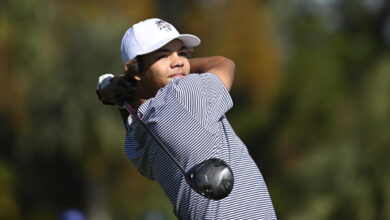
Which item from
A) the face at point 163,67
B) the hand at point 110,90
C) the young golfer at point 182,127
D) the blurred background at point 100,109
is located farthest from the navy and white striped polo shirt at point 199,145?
the blurred background at point 100,109

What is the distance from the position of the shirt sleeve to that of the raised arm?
0.23 m

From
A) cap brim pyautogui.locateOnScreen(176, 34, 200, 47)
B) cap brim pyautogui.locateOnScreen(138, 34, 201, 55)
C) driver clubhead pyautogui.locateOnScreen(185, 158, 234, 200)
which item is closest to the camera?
driver clubhead pyautogui.locateOnScreen(185, 158, 234, 200)

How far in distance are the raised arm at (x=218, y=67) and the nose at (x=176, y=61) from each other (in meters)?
0.20

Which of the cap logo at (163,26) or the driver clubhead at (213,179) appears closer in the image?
the driver clubhead at (213,179)

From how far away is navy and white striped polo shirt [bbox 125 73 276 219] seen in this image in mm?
4762

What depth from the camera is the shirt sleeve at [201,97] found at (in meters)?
4.84

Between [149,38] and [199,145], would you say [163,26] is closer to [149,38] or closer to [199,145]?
[149,38]

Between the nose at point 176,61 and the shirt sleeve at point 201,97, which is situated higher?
the nose at point 176,61

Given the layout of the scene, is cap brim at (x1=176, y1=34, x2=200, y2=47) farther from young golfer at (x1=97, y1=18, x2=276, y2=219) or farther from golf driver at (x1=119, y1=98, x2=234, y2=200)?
golf driver at (x1=119, y1=98, x2=234, y2=200)

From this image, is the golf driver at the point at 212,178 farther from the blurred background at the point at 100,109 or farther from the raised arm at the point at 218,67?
the blurred background at the point at 100,109

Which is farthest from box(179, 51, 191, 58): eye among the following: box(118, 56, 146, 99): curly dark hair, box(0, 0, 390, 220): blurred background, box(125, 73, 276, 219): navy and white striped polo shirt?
box(0, 0, 390, 220): blurred background
